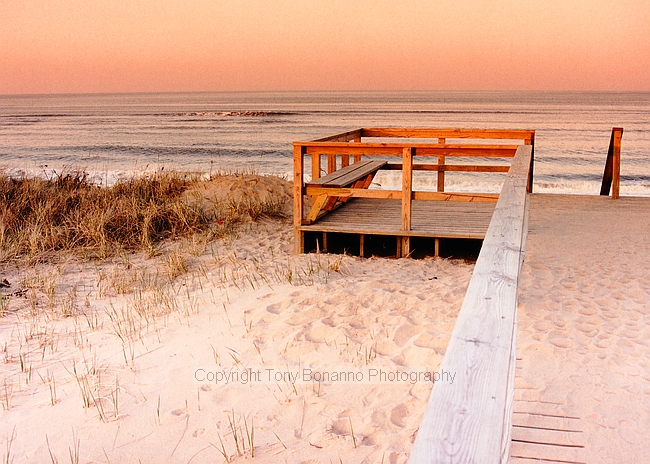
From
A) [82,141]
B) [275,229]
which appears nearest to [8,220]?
[275,229]

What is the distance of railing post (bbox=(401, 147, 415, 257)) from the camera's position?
660 centimetres

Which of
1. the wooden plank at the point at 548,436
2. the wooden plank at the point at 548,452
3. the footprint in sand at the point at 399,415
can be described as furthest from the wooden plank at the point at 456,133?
the wooden plank at the point at 548,452

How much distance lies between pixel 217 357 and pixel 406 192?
3437 mm

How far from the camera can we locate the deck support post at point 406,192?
6602mm

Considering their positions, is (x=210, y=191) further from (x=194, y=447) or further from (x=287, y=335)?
A: (x=194, y=447)

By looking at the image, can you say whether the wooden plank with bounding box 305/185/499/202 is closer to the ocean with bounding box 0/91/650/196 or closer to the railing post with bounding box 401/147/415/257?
the railing post with bounding box 401/147/415/257

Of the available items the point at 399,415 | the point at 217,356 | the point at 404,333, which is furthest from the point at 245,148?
the point at 399,415

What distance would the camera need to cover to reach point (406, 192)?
22.1 ft

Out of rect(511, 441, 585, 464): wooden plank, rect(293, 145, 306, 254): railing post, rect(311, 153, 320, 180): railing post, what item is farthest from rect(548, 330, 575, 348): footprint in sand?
rect(311, 153, 320, 180): railing post

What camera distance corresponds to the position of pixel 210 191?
32.1ft

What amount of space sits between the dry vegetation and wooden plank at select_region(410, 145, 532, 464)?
19.1 feet

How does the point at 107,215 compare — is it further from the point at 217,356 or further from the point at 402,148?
the point at 217,356

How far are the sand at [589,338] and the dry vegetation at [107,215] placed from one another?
4161 millimetres

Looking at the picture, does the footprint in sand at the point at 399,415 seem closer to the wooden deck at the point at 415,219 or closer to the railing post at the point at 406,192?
the railing post at the point at 406,192
